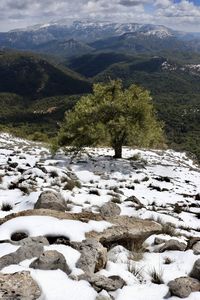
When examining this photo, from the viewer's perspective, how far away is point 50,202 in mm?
11820

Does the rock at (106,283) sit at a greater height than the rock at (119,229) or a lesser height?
greater

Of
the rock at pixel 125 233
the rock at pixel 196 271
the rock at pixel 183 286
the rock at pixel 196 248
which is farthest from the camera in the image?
the rock at pixel 125 233

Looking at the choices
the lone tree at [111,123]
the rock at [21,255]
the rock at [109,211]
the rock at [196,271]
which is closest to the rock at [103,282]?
the rock at [21,255]

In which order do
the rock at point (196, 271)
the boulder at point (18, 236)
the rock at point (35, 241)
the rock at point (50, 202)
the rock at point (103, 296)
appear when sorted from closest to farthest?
the rock at point (103, 296)
the rock at point (196, 271)
the rock at point (35, 241)
the boulder at point (18, 236)
the rock at point (50, 202)

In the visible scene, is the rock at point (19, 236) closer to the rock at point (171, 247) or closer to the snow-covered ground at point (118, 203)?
the snow-covered ground at point (118, 203)

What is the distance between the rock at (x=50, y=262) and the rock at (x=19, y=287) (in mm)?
653

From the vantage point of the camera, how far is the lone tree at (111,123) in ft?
109

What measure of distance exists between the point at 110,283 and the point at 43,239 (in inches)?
70.6

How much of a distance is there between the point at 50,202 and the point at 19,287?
5787 mm

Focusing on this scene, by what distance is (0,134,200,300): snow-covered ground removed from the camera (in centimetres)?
700

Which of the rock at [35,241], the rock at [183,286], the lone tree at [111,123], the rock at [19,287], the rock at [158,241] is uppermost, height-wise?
the rock at [19,287]

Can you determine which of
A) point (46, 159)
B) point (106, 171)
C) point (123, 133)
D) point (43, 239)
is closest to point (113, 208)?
point (43, 239)

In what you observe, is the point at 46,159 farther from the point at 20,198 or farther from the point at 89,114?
the point at 20,198

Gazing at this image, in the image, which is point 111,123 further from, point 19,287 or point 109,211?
point 19,287
